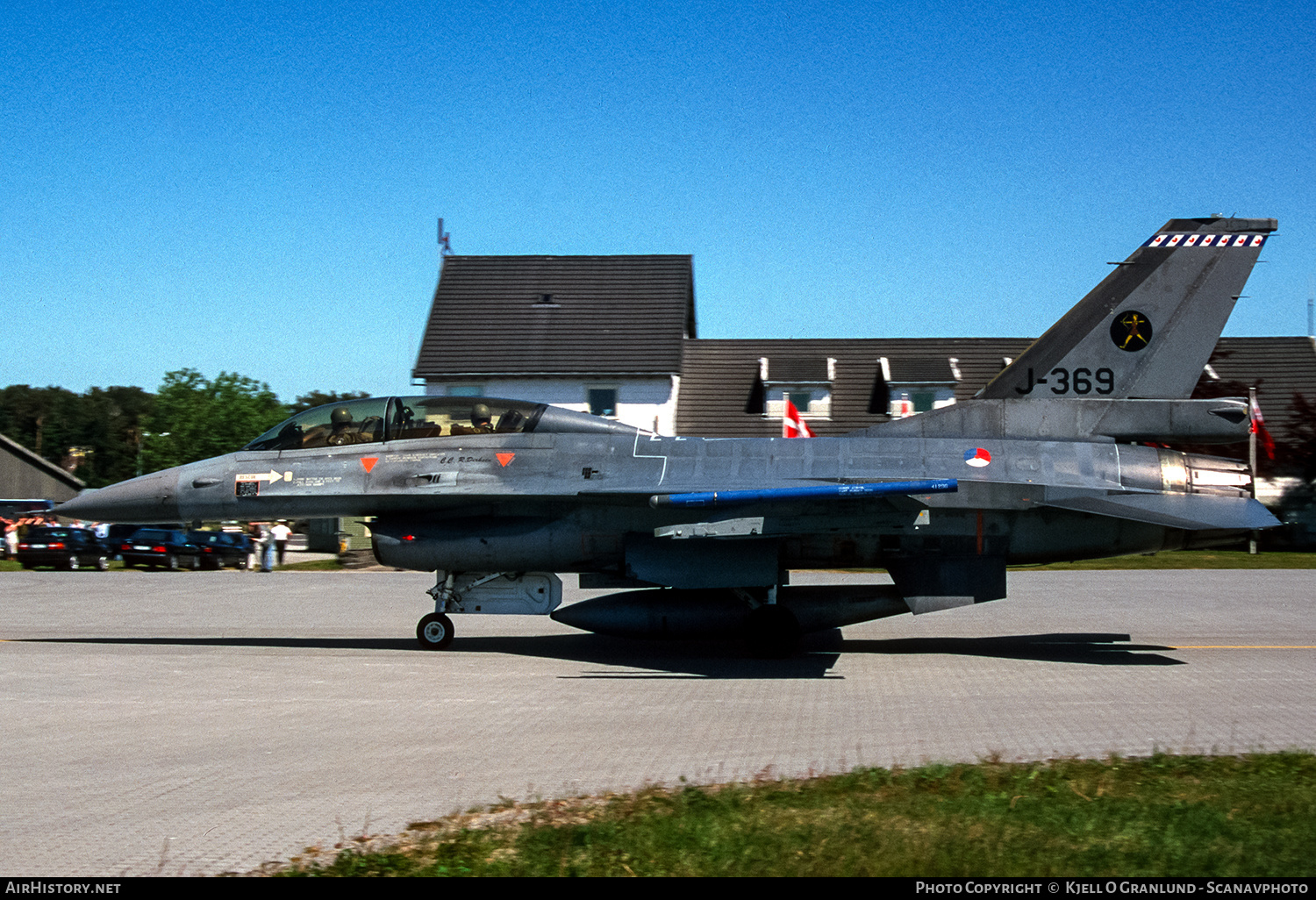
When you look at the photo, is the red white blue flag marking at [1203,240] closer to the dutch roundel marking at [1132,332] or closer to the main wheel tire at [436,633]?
the dutch roundel marking at [1132,332]

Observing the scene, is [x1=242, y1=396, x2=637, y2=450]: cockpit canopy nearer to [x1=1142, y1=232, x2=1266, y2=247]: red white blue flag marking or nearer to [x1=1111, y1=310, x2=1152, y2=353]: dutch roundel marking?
[x1=1111, y1=310, x2=1152, y2=353]: dutch roundel marking

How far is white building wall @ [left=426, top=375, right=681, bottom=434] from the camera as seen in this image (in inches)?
1582

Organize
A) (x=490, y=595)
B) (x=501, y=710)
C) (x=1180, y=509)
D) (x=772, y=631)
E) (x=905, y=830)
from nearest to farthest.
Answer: (x=905, y=830)
(x=501, y=710)
(x=1180, y=509)
(x=772, y=631)
(x=490, y=595)

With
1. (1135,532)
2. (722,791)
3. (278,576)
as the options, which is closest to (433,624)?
(722,791)

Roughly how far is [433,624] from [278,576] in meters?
14.6

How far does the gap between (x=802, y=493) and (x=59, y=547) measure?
93.8 ft

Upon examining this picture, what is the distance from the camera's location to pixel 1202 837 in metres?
5.43

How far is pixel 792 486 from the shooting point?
508 inches

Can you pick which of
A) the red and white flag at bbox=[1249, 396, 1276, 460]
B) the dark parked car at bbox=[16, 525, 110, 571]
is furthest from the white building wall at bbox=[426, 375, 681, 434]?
the red and white flag at bbox=[1249, 396, 1276, 460]

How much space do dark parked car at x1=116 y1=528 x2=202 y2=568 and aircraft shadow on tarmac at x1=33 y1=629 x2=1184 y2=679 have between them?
20070 millimetres

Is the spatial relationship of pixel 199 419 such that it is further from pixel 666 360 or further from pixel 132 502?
pixel 132 502

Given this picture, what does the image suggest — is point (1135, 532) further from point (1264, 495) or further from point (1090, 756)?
point (1264, 495)

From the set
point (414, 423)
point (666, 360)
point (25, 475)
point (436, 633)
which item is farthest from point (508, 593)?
point (25, 475)

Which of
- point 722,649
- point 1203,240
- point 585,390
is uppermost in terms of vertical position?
point 585,390
